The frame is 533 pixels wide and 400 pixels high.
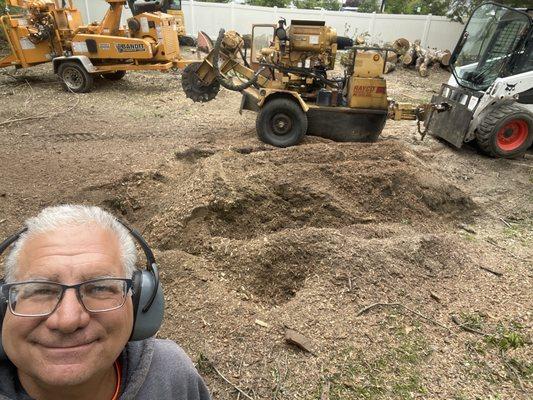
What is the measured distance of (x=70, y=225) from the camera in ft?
3.86

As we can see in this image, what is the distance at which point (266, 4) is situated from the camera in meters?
23.7

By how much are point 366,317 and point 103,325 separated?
242cm

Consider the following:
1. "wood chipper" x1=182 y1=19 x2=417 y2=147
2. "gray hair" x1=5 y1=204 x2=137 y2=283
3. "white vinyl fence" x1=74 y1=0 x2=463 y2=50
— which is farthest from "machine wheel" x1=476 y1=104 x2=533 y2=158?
"white vinyl fence" x1=74 y1=0 x2=463 y2=50

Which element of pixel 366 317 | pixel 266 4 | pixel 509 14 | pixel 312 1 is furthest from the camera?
pixel 312 1

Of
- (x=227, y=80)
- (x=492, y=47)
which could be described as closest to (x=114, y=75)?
(x=227, y=80)

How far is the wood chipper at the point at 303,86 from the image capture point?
6.82 m

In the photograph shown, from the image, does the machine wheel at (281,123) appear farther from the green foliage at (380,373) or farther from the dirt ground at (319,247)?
the green foliage at (380,373)

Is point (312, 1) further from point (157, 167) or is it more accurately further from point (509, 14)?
point (157, 167)

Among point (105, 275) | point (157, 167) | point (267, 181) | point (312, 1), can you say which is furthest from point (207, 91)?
point (312, 1)

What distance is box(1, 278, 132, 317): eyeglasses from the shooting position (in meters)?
1.07

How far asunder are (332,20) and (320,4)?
25.8 feet

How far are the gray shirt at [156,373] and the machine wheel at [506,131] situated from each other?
6988 mm

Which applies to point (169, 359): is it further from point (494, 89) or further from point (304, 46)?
point (494, 89)

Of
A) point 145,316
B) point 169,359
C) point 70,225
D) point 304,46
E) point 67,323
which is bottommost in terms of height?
point 304,46
